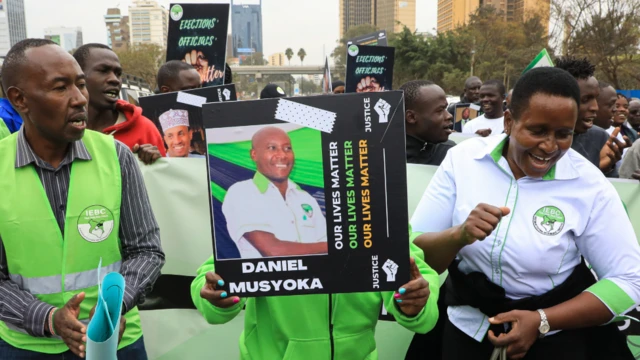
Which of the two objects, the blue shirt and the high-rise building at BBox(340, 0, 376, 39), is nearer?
the blue shirt

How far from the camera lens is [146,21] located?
188500mm

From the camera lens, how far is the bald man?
1915mm

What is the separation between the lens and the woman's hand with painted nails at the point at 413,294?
1969mm

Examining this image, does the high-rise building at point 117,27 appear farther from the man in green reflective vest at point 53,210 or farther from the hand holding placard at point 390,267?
the hand holding placard at point 390,267

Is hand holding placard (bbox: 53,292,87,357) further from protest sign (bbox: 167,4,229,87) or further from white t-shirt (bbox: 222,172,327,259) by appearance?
protest sign (bbox: 167,4,229,87)

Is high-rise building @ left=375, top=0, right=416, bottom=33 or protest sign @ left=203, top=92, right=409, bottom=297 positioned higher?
high-rise building @ left=375, top=0, right=416, bottom=33

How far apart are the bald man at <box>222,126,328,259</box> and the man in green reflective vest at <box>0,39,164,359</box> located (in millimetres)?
649

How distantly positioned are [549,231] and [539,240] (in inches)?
2.0

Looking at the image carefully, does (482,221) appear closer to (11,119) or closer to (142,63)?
(11,119)

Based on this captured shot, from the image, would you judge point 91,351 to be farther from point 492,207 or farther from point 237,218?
point 492,207

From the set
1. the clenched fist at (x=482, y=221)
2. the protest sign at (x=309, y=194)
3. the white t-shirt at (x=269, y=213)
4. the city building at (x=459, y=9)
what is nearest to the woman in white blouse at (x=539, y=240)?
the clenched fist at (x=482, y=221)

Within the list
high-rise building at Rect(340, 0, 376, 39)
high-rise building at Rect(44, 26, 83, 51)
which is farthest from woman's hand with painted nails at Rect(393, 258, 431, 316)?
high-rise building at Rect(340, 0, 376, 39)

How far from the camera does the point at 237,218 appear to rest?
76.4 inches

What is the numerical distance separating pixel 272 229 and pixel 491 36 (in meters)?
45.6
